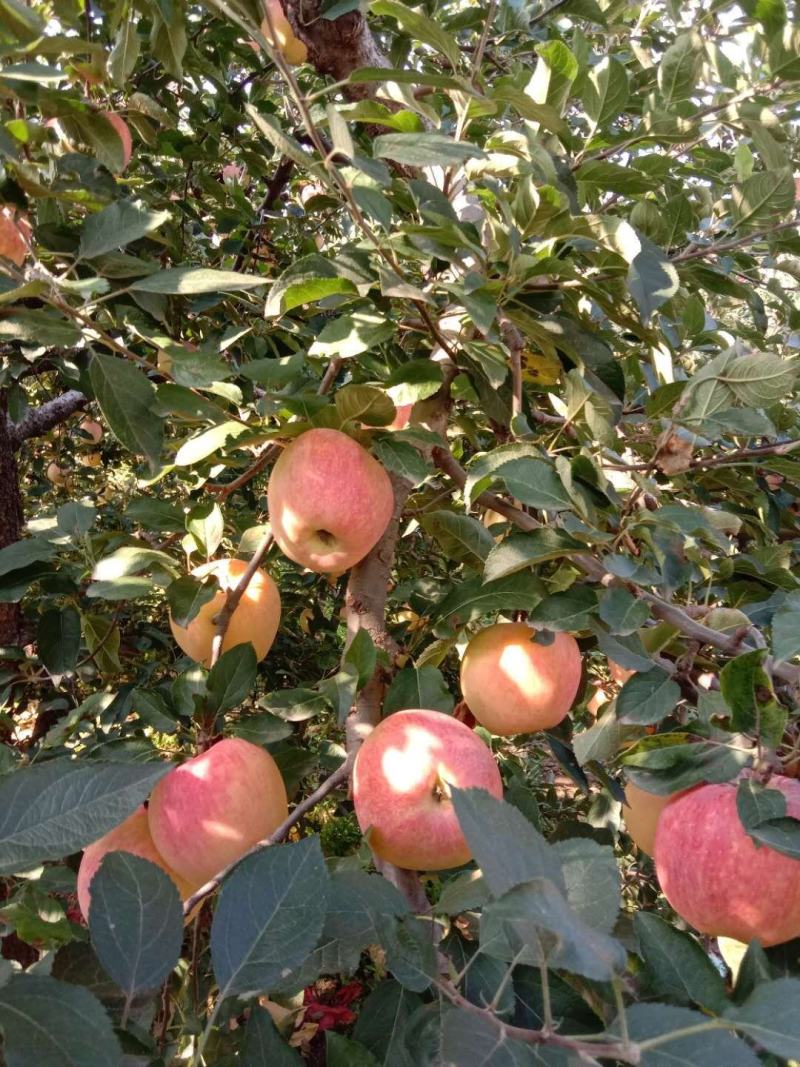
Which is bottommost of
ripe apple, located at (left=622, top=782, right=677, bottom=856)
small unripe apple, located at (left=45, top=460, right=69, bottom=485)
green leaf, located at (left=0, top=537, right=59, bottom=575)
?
small unripe apple, located at (left=45, top=460, right=69, bottom=485)

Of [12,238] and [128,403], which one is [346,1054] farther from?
[12,238]

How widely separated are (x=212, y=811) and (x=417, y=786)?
0.28 meters

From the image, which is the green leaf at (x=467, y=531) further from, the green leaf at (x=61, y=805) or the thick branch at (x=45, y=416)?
the thick branch at (x=45, y=416)

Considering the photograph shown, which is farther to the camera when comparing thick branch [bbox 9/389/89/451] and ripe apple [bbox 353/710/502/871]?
thick branch [bbox 9/389/89/451]

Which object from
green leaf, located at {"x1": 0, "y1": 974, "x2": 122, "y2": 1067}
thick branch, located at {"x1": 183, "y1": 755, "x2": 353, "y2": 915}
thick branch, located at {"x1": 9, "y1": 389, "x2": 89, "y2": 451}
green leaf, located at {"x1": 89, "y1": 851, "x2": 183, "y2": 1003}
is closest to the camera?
green leaf, located at {"x1": 0, "y1": 974, "x2": 122, "y2": 1067}

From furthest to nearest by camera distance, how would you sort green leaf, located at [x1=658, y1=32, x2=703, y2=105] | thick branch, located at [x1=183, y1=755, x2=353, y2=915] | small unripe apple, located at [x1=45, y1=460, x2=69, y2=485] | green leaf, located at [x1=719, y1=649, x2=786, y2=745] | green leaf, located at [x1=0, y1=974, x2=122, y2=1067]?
small unripe apple, located at [x1=45, y1=460, x2=69, y2=485] < green leaf, located at [x1=658, y1=32, x2=703, y2=105] < thick branch, located at [x1=183, y1=755, x2=353, y2=915] < green leaf, located at [x1=719, y1=649, x2=786, y2=745] < green leaf, located at [x1=0, y1=974, x2=122, y2=1067]

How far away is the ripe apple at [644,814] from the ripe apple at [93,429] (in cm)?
290

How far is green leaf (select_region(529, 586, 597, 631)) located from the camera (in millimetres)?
1014

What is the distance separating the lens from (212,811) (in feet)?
3.30

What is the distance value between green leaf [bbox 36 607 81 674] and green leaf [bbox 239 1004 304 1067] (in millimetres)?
913

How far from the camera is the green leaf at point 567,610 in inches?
39.9

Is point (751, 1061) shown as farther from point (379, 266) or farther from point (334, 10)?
point (334, 10)

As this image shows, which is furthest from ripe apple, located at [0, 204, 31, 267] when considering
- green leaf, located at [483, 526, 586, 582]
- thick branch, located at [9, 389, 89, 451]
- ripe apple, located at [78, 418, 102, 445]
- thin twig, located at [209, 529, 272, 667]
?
ripe apple, located at [78, 418, 102, 445]

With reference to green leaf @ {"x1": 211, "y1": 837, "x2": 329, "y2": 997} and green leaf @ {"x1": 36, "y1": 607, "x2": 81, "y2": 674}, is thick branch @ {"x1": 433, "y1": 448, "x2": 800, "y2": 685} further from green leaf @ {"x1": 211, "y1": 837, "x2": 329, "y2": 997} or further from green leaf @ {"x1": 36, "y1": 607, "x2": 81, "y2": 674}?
green leaf @ {"x1": 36, "y1": 607, "x2": 81, "y2": 674}
